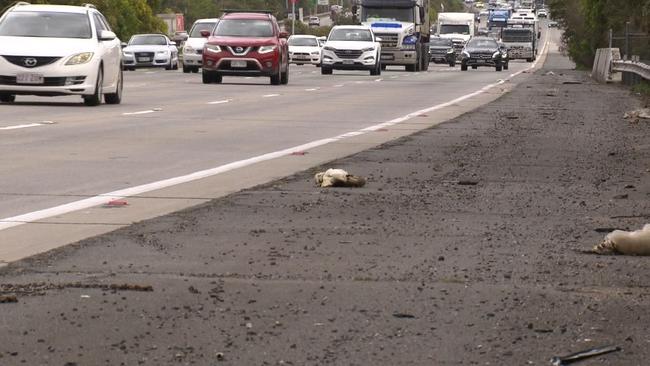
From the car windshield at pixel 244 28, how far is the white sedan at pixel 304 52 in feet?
108

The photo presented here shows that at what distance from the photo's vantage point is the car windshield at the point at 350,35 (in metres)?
56.9

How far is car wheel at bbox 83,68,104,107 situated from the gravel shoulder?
1443 centimetres

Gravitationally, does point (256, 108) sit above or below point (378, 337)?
below

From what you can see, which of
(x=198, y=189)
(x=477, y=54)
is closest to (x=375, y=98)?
(x=198, y=189)

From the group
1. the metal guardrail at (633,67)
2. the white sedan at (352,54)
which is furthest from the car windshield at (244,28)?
the white sedan at (352,54)

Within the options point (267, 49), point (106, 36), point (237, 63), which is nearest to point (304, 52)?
point (237, 63)

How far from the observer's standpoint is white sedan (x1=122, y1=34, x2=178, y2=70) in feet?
A: 205

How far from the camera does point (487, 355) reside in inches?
239

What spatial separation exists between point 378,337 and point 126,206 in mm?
5140

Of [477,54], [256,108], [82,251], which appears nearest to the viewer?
[82,251]

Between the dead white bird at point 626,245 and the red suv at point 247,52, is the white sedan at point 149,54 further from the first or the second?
the dead white bird at point 626,245

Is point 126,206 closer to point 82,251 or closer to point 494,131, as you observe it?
point 82,251

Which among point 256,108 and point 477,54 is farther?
point 477,54

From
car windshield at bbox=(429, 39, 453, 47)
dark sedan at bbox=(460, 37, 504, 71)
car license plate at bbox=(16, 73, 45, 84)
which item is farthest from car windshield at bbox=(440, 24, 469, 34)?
car license plate at bbox=(16, 73, 45, 84)
